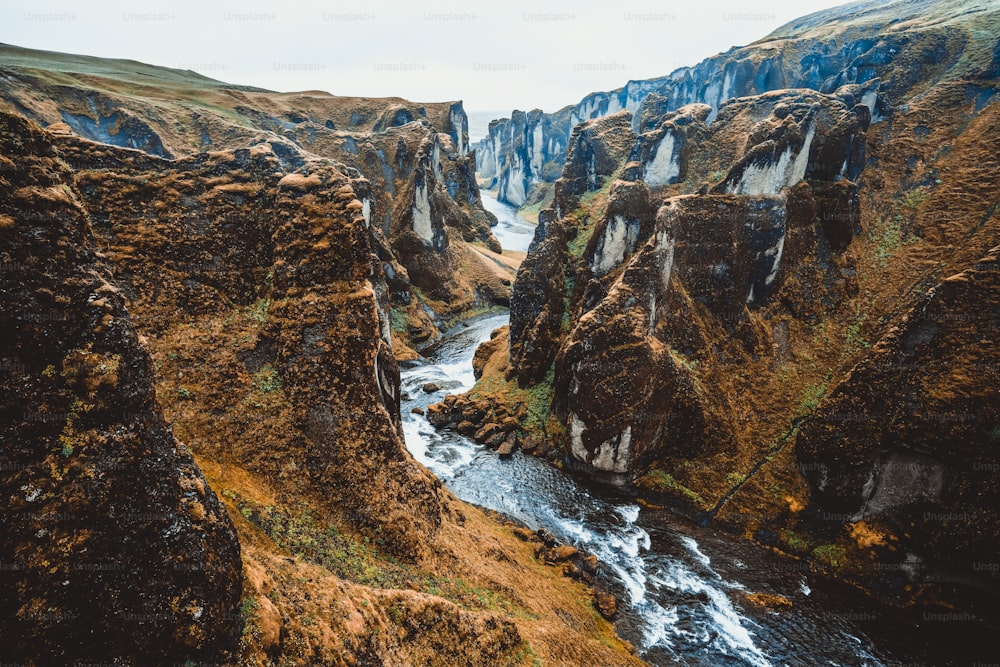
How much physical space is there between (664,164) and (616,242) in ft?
40.0

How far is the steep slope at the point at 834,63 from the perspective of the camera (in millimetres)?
44938

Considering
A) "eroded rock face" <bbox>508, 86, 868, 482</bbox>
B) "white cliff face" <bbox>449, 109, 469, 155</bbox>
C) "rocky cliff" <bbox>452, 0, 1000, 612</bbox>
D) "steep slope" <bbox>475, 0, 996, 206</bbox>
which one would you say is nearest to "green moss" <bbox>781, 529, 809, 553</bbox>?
"rocky cliff" <bbox>452, 0, 1000, 612</bbox>

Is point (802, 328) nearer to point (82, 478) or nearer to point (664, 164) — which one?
point (664, 164)

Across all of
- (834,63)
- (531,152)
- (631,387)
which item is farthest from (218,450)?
(531,152)

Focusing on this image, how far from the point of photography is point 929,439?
73.9 feet

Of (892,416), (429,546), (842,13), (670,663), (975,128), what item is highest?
(842,13)

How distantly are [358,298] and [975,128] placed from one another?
47805 millimetres

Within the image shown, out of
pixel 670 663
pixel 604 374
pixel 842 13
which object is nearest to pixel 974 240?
pixel 604 374

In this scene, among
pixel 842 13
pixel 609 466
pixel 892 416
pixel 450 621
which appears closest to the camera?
pixel 450 621

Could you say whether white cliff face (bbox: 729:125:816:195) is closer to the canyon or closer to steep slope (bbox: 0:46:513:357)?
the canyon

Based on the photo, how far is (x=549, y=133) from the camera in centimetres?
18025

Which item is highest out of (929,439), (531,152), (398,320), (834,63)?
(834,63)

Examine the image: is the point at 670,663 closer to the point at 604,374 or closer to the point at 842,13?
the point at 604,374

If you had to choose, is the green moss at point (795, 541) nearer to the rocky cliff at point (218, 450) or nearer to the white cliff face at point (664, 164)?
the rocky cliff at point (218, 450)
